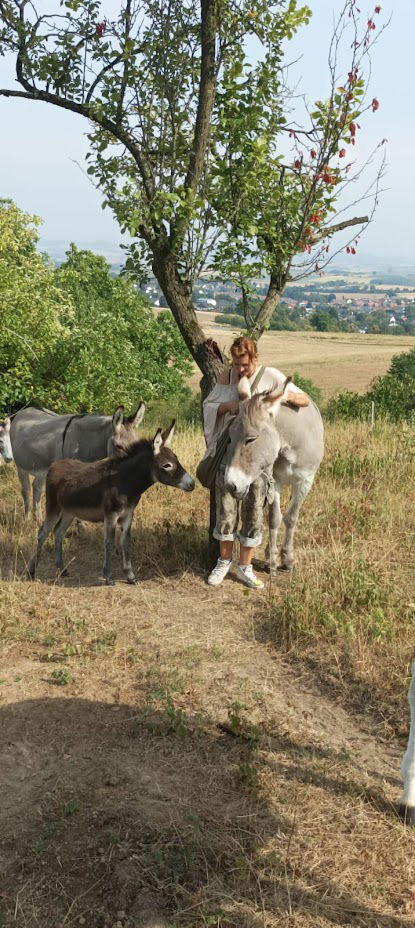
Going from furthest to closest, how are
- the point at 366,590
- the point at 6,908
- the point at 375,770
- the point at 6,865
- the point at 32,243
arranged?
the point at 32,243 < the point at 366,590 < the point at 375,770 < the point at 6,865 < the point at 6,908

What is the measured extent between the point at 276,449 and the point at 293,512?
1.05 metres

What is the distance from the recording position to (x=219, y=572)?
6629mm

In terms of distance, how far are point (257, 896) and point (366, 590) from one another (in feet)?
9.86

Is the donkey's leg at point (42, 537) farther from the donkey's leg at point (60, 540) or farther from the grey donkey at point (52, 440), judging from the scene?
the grey donkey at point (52, 440)

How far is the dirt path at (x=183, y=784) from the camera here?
3.35 metres

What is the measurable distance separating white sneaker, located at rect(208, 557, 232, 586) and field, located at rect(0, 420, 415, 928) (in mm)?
106

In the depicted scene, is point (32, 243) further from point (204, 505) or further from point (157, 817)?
point (157, 817)

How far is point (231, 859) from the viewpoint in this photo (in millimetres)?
3549

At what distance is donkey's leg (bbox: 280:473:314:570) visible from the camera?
6641 millimetres

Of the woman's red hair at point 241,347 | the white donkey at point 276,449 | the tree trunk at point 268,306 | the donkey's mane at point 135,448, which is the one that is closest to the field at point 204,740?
the white donkey at point 276,449

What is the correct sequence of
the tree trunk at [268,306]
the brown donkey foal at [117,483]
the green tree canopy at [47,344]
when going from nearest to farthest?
the brown donkey foal at [117,483], the tree trunk at [268,306], the green tree canopy at [47,344]

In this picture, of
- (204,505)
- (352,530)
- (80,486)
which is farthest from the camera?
(204,505)

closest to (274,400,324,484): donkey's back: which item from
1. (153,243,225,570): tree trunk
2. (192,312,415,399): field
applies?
(153,243,225,570): tree trunk

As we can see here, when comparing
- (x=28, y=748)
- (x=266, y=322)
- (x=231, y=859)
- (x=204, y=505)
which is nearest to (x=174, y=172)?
(x=266, y=322)
